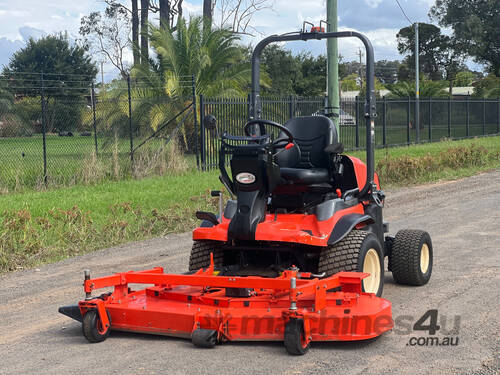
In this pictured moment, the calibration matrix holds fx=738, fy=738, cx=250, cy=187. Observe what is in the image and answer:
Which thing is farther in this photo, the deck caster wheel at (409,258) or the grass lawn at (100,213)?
the grass lawn at (100,213)

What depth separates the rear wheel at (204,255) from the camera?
21.8ft

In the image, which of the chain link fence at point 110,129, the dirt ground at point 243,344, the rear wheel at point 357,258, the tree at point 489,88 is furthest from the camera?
the tree at point 489,88

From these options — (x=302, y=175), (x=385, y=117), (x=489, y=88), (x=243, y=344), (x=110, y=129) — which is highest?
(x=489, y=88)

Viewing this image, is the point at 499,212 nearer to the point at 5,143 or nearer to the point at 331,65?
the point at 331,65

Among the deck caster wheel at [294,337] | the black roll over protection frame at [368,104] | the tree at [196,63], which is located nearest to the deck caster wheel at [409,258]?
the black roll over protection frame at [368,104]

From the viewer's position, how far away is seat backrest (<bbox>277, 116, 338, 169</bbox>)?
7.02 metres

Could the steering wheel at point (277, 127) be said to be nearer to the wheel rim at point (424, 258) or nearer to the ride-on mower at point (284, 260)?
the ride-on mower at point (284, 260)

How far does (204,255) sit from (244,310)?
1.30 metres

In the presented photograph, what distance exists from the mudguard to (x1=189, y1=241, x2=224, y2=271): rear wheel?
1098 mm

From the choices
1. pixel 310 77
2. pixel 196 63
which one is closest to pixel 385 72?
pixel 310 77

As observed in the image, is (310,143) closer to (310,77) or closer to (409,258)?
(409,258)

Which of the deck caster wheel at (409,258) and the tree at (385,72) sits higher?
the tree at (385,72)

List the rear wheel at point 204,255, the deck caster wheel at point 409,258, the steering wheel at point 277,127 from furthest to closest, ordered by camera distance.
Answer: the deck caster wheel at point 409,258
the rear wheel at point 204,255
the steering wheel at point 277,127

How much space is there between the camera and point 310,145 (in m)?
7.07
